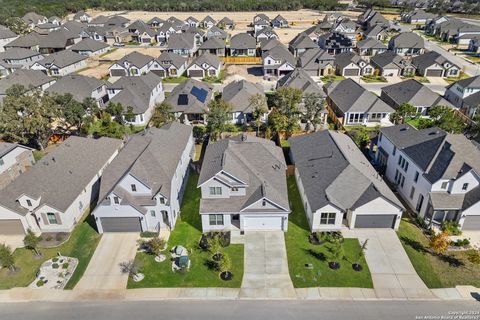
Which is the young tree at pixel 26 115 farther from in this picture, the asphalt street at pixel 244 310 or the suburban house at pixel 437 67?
the suburban house at pixel 437 67

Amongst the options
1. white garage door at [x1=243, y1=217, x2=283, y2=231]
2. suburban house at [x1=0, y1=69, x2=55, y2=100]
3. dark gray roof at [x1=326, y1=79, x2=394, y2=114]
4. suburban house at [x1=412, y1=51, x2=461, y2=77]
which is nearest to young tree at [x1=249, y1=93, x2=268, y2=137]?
dark gray roof at [x1=326, y1=79, x2=394, y2=114]

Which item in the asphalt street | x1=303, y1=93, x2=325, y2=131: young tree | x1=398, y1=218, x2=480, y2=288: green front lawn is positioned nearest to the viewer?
the asphalt street

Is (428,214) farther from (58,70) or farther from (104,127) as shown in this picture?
(58,70)

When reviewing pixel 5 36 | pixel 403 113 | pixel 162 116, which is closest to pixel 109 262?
pixel 162 116

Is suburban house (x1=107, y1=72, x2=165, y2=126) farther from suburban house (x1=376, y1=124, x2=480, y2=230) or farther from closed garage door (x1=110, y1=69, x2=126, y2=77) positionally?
suburban house (x1=376, y1=124, x2=480, y2=230)

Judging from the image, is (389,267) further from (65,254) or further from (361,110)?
(361,110)

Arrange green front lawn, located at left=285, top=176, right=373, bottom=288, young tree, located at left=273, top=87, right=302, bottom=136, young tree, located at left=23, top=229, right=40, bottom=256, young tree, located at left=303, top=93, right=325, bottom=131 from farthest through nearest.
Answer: young tree, located at left=303, top=93, right=325, bottom=131, young tree, located at left=273, top=87, right=302, bottom=136, young tree, located at left=23, top=229, right=40, bottom=256, green front lawn, located at left=285, top=176, right=373, bottom=288
